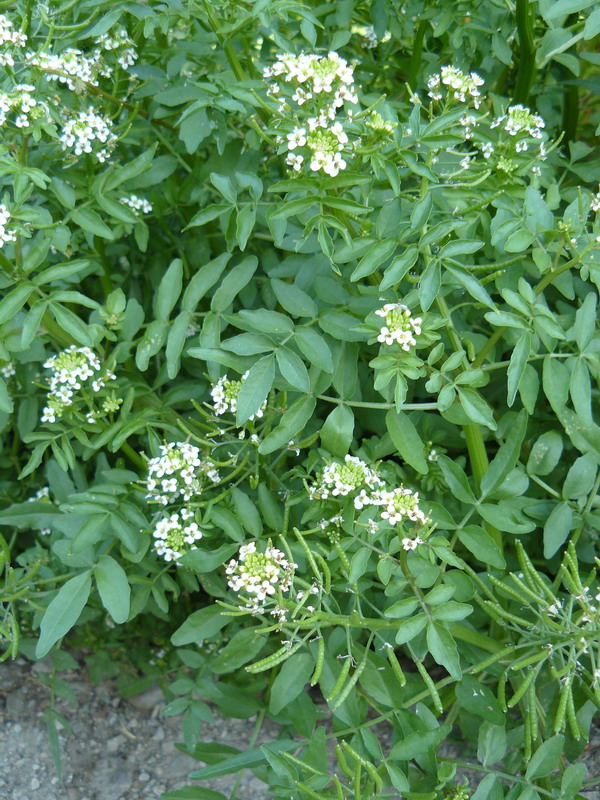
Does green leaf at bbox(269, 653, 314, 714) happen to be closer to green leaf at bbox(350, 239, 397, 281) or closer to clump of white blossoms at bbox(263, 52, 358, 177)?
green leaf at bbox(350, 239, 397, 281)

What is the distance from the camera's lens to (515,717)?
6.59 feet

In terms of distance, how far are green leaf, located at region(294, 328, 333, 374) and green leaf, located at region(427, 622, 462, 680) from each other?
1.71 feet

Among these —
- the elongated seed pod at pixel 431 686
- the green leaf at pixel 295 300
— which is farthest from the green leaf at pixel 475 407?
the elongated seed pod at pixel 431 686

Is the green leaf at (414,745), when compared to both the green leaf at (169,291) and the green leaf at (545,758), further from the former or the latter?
the green leaf at (169,291)

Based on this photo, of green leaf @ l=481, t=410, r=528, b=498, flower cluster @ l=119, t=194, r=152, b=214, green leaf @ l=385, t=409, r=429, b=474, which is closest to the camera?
green leaf @ l=385, t=409, r=429, b=474

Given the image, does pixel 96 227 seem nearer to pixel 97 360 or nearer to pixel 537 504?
pixel 97 360

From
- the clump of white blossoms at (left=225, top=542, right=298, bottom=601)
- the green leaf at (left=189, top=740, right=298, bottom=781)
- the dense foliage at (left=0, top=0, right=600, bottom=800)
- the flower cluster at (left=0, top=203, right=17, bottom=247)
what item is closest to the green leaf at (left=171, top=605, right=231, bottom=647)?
the dense foliage at (left=0, top=0, right=600, bottom=800)

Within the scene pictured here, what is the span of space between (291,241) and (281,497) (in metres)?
0.61

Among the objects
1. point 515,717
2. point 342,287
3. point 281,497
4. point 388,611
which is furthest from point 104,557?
point 515,717

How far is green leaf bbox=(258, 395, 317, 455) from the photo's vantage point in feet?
5.22

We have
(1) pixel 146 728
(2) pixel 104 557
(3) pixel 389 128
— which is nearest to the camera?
(3) pixel 389 128

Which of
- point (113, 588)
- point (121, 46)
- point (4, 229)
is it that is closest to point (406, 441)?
point (113, 588)

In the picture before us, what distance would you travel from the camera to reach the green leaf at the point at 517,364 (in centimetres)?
151

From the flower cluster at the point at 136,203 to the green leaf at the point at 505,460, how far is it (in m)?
1.07
